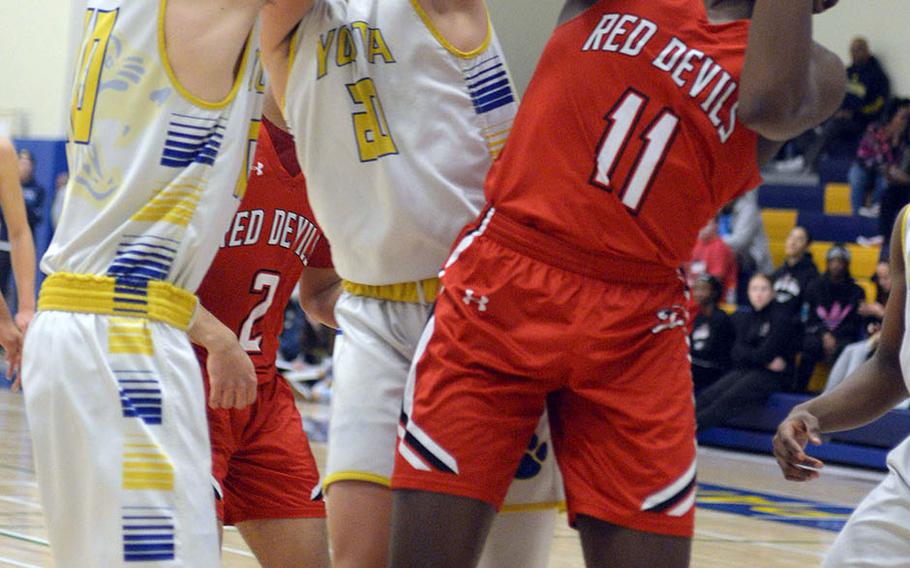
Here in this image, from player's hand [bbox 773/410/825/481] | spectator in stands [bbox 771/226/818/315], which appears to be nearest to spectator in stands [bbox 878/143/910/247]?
spectator in stands [bbox 771/226/818/315]

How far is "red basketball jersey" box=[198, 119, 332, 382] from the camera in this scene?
378 cm

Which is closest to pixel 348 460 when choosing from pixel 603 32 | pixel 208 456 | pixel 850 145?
pixel 208 456

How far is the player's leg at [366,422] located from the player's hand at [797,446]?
87cm

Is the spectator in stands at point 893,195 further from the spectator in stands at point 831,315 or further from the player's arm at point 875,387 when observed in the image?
the player's arm at point 875,387

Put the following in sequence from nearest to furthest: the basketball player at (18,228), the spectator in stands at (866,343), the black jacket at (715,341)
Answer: the basketball player at (18,228) < the spectator in stands at (866,343) < the black jacket at (715,341)

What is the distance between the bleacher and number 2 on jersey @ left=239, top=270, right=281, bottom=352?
752cm

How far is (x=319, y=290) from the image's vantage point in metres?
4.18

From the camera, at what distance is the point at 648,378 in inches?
107

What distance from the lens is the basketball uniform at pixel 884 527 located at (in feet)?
9.81

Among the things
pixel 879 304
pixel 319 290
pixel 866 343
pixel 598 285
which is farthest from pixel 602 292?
pixel 879 304

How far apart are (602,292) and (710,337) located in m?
9.16

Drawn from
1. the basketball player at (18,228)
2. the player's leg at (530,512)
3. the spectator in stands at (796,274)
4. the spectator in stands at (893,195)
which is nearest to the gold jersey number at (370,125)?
the player's leg at (530,512)

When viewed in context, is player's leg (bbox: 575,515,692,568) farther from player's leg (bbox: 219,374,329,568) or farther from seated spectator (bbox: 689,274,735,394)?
seated spectator (bbox: 689,274,735,394)

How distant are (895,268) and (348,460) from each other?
1.36m
